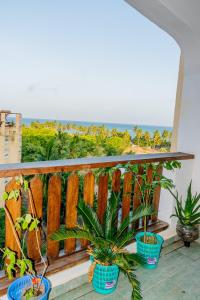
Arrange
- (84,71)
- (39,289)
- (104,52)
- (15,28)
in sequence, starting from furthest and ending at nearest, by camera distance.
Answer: (84,71)
(104,52)
(15,28)
(39,289)

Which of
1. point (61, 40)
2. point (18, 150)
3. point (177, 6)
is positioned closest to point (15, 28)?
point (61, 40)

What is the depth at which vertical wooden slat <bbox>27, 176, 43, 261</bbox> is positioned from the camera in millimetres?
1570

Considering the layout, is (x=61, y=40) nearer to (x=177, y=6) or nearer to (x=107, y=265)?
(x=177, y=6)

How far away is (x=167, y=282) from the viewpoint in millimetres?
1925

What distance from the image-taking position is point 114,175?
2.05m

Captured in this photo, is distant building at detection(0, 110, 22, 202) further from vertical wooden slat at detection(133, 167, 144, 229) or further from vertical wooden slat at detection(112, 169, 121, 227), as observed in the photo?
vertical wooden slat at detection(112, 169, 121, 227)

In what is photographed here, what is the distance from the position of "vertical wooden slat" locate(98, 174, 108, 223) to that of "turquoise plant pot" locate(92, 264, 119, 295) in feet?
1.37

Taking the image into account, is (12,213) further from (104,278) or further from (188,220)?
(188,220)

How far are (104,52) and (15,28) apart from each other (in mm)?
8218

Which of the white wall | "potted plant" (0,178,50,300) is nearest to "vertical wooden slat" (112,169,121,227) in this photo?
"potted plant" (0,178,50,300)

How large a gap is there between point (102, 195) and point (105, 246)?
419 mm

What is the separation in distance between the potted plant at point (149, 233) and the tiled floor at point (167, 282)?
0.12 metres

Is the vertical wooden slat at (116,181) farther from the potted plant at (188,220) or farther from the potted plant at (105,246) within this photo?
the potted plant at (188,220)

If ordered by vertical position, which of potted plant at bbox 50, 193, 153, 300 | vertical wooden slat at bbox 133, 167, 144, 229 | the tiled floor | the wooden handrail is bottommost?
the tiled floor
